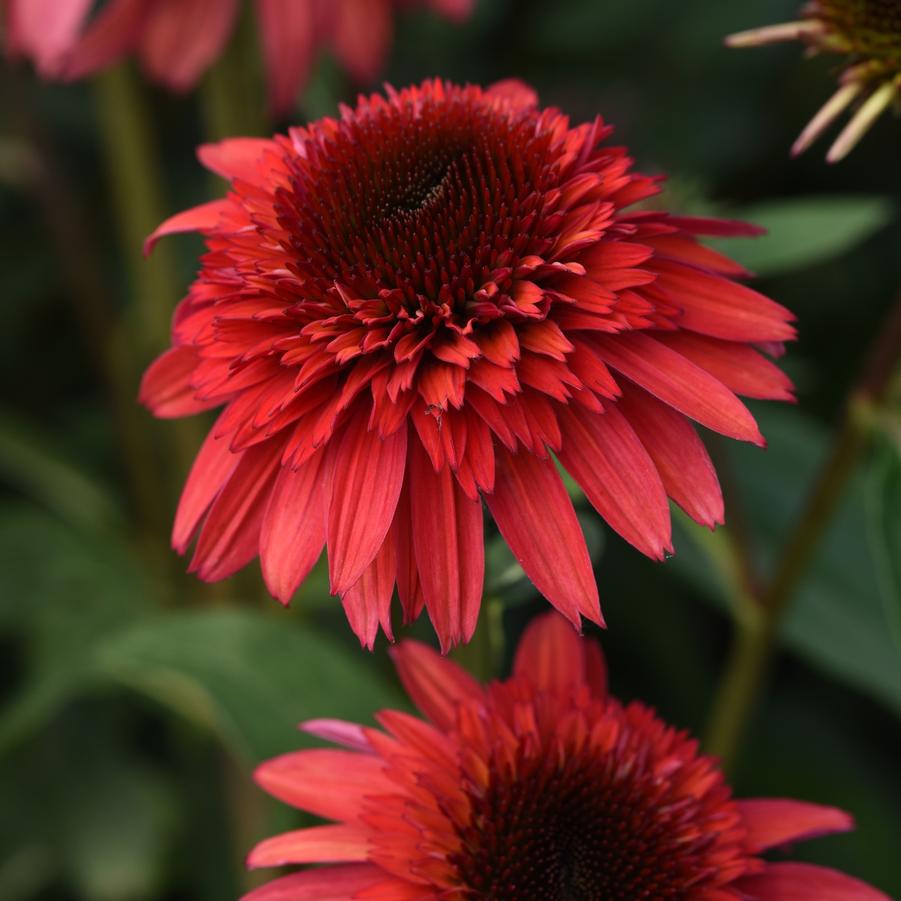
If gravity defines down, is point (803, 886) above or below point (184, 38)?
below

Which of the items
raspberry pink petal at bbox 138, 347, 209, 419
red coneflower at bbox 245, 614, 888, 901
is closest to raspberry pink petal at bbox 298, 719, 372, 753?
red coneflower at bbox 245, 614, 888, 901

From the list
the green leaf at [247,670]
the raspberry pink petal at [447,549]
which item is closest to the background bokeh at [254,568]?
the green leaf at [247,670]

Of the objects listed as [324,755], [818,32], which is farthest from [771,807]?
[818,32]

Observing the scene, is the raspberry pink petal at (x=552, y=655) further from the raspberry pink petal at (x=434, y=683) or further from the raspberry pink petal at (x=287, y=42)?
the raspberry pink petal at (x=287, y=42)

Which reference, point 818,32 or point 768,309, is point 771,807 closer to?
point 768,309

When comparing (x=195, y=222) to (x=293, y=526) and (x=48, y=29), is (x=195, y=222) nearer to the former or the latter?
(x=293, y=526)

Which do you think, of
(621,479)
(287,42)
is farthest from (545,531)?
(287,42)
